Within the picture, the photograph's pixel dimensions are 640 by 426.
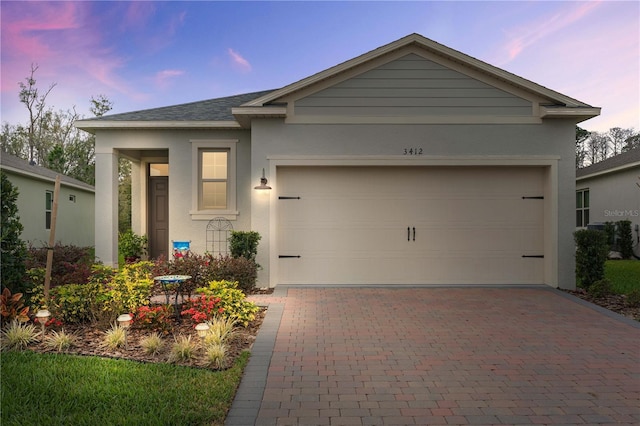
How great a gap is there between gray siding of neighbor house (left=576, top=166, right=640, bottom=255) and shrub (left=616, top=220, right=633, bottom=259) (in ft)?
0.92

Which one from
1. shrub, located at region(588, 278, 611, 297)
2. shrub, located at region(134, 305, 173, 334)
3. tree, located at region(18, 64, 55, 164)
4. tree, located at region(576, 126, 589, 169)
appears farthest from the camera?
tree, located at region(576, 126, 589, 169)

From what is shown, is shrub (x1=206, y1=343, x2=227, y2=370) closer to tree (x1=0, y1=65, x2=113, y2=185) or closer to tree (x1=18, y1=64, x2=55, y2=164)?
tree (x1=18, y1=64, x2=55, y2=164)

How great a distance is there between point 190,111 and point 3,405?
8.34m

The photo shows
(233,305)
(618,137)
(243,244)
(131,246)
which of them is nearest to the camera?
(233,305)

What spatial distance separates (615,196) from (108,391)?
18944 millimetres

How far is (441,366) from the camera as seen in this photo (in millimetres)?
4148

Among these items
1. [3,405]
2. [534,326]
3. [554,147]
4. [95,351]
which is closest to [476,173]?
[554,147]

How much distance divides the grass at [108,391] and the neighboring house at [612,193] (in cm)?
1622

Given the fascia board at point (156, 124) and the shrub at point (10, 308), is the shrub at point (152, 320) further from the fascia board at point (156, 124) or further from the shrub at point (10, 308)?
the fascia board at point (156, 124)

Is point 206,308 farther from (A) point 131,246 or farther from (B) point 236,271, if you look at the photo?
(A) point 131,246

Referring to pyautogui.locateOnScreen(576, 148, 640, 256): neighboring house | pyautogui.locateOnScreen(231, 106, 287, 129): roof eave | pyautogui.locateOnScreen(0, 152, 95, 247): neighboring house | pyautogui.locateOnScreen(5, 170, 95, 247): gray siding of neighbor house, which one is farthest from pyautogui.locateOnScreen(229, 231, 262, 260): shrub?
pyautogui.locateOnScreen(576, 148, 640, 256): neighboring house

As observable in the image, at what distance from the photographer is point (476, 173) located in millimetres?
8828

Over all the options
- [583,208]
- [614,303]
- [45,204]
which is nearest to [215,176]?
[614,303]

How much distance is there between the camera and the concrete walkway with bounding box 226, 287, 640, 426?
318 cm
